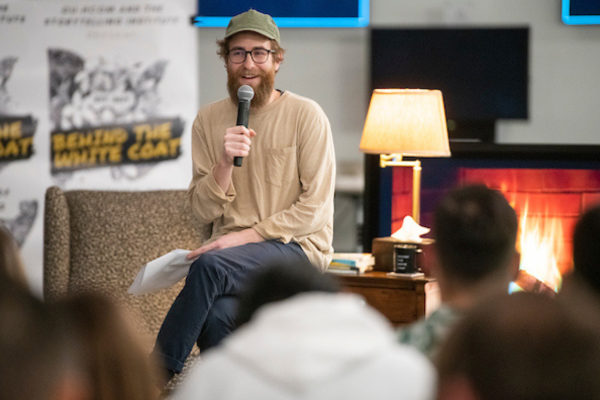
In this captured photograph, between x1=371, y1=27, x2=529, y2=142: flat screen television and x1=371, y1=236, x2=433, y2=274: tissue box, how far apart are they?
822mm

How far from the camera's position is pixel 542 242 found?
3586 millimetres

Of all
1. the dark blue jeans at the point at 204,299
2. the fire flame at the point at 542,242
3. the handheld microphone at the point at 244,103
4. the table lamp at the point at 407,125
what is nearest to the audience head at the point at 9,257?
the dark blue jeans at the point at 204,299

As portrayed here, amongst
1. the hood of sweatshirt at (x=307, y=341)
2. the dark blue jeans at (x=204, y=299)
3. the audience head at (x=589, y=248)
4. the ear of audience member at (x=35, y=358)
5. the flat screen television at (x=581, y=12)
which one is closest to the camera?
the ear of audience member at (x=35, y=358)

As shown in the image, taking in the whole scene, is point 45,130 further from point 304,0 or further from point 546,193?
point 546,193

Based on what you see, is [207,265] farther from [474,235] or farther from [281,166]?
[474,235]

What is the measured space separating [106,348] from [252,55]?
81.9 inches

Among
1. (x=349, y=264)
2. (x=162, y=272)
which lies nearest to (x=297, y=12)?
(x=349, y=264)

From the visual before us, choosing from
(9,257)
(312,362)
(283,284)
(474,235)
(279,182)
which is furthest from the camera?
(279,182)

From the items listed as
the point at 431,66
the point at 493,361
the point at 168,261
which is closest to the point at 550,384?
the point at 493,361

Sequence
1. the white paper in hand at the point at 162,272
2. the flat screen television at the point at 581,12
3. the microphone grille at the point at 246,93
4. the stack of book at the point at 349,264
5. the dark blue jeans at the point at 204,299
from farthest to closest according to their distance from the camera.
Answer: the flat screen television at the point at 581,12
the stack of book at the point at 349,264
the microphone grille at the point at 246,93
the white paper in hand at the point at 162,272
the dark blue jeans at the point at 204,299

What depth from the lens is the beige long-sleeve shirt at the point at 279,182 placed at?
8.60 ft

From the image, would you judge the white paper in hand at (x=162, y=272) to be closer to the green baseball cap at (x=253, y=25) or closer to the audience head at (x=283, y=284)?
the green baseball cap at (x=253, y=25)

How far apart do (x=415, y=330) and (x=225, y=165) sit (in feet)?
4.51

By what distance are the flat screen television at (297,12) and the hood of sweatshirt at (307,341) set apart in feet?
9.46
